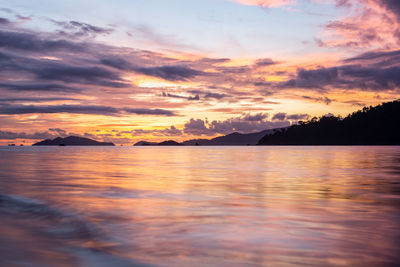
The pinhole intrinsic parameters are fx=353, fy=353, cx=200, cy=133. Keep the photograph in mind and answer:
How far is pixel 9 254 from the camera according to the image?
6961mm

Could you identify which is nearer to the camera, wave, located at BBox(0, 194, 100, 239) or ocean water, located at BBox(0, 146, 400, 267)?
ocean water, located at BBox(0, 146, 400, 267)

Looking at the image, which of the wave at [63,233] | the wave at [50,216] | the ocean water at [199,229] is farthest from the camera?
the wave at [50,216]

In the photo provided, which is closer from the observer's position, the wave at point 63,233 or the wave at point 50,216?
the wave at point 63,233

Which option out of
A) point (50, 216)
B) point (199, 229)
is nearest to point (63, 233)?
point (50, 216)

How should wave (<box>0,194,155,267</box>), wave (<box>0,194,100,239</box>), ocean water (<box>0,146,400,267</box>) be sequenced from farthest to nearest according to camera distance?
wave (<box>0,194,100,239</box>) < ocean water (<box>0,146,400,267</box>) < wave (<box>0,194,155,267</box>)

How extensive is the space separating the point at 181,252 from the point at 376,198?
1130cm

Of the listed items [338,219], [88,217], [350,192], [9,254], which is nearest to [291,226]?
[338,219]

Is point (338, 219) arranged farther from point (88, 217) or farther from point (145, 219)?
point (88, 217)

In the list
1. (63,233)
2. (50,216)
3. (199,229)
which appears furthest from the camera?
(50,216)

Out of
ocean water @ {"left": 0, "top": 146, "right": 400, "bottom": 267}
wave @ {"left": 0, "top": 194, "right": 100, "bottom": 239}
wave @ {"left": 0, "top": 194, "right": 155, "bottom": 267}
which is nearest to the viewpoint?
wave @ {"left": 0, "top": 194, "right": 155, "bottom": 267}

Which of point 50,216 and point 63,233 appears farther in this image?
point 50,216

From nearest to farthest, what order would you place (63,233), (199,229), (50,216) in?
(63,233)
(199,229)
(50,216)

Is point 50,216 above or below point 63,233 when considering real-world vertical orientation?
below

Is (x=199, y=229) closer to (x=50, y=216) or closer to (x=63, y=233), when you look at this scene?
(x=63, y=233)
